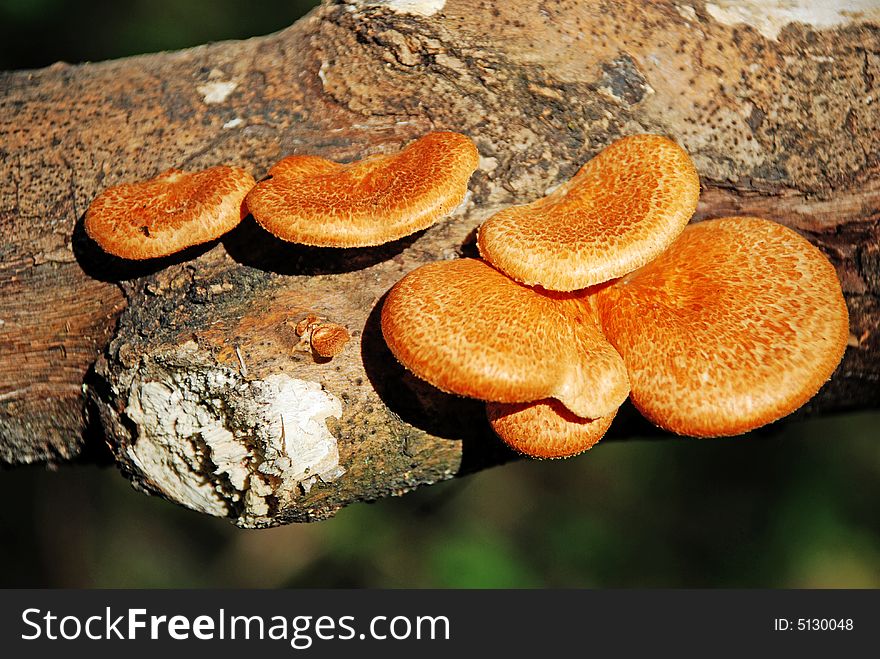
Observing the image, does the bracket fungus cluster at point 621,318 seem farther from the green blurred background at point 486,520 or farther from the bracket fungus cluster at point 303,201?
the green blurred background at point 486,520

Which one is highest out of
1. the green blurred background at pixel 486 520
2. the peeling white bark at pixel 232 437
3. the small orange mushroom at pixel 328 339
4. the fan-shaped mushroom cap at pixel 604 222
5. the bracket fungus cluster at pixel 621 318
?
the fan-shaped mushroom cap at pixel 604 222

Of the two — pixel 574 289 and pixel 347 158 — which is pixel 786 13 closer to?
pixel 574 289

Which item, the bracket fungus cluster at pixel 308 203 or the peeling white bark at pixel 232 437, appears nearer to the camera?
the bracket fungus cluster at pixel 308 203

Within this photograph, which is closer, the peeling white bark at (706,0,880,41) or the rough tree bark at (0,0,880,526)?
the rough tree bark at (0,0,880,526)

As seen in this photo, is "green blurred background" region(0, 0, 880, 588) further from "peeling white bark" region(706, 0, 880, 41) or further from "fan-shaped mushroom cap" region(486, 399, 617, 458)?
"peeling white bark" region(706, 0, 880, 41)

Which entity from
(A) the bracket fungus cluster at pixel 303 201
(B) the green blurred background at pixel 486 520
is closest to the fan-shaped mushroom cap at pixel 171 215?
(A) the bracket fungus cluster at pixel 303 201

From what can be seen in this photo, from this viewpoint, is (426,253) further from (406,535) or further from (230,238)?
(406,535)

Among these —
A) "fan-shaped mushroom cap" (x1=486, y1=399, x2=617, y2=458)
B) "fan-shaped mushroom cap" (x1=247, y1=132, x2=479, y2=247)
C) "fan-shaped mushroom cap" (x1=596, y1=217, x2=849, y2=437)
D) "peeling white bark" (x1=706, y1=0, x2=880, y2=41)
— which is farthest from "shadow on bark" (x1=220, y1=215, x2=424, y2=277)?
"peeling white bark" (x1=706, y1=0, x2=880, y2=41)
